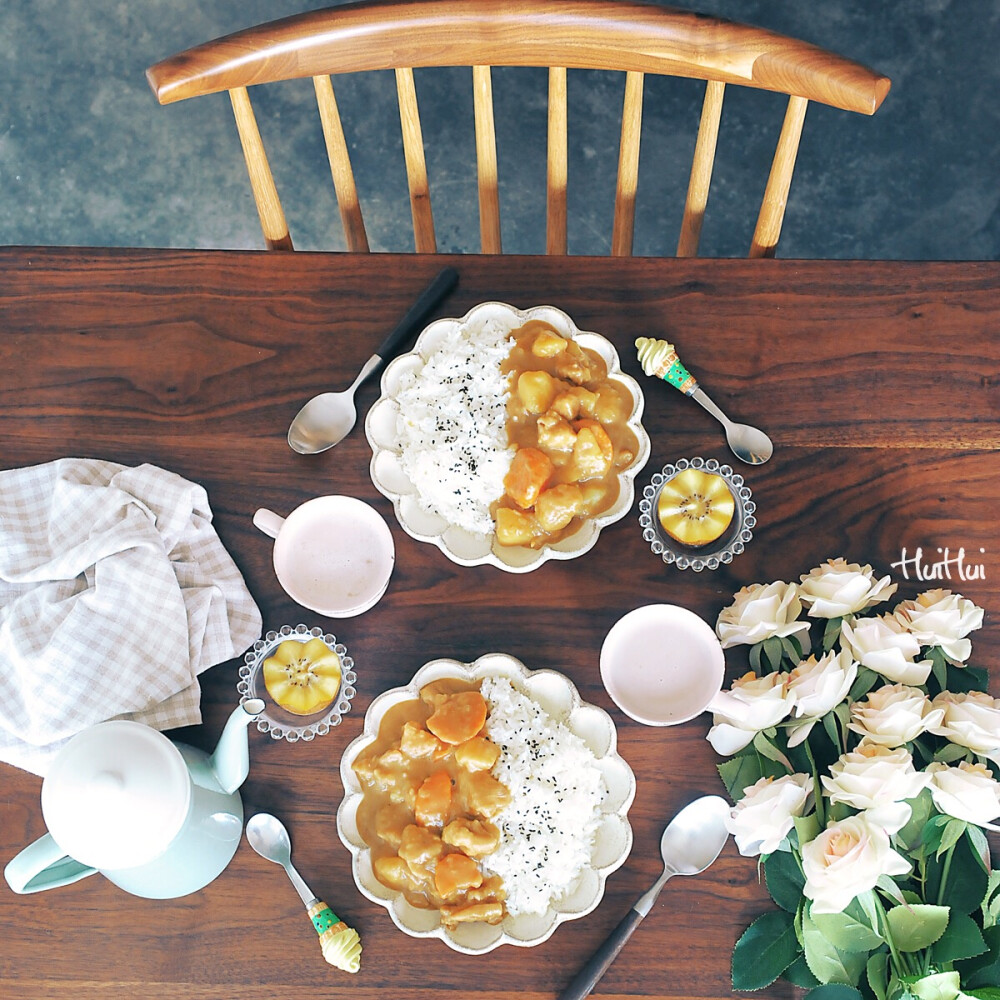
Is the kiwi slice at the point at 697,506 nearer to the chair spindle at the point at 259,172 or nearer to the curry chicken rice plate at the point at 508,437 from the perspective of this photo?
the curry chicken rice plate at the point at 508,437

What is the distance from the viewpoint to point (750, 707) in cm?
101

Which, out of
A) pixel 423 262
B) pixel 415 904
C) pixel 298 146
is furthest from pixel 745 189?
pixel 415 904

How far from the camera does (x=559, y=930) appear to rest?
111 centimetres

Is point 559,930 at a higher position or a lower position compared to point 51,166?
lower

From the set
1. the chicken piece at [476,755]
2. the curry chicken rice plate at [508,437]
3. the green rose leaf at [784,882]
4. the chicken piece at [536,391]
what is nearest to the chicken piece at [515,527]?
the curry chicken rice plate at [508,437]

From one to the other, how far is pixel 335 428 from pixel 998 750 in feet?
2.69

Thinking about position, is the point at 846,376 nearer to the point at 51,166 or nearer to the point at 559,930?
the point at 559,930

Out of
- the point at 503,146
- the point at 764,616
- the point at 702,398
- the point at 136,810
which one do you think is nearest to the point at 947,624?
the point at 764,616

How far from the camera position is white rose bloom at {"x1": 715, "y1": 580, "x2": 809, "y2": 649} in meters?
1.07

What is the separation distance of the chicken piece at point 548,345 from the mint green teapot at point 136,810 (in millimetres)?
508

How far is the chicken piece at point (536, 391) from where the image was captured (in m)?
1.12

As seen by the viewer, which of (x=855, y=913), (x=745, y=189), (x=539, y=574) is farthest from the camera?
(x=745, y=189)

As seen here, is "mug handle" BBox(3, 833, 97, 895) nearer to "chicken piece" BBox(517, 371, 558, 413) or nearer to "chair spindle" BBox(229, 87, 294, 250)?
"chicken piece" BBox(517, 371, 558, 413)

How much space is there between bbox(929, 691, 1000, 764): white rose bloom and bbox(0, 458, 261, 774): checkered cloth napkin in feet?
2.53
